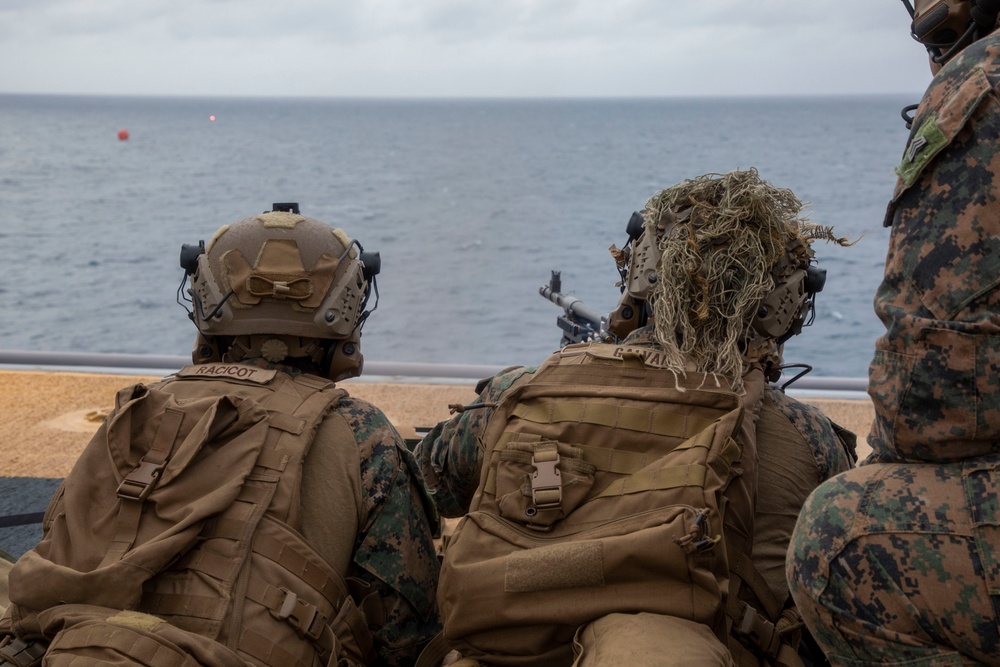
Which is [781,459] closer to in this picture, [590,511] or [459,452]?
[590,511]

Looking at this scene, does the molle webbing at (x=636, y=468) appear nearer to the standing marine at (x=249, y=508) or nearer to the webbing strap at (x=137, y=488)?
the standing marine at (x=249, y=508)

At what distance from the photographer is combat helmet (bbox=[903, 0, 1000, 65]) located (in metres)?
2.26

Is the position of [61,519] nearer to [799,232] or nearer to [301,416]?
[301,416]

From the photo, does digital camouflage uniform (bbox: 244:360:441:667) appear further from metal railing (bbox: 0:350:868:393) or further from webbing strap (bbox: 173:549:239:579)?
metal railing (bbox: 0:350:868:393)

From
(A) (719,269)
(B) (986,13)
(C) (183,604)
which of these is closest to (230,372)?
(C) (183,604)

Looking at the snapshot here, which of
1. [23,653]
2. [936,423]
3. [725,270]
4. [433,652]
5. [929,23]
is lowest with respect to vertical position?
[433,652]

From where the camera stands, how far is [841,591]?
7.33ft

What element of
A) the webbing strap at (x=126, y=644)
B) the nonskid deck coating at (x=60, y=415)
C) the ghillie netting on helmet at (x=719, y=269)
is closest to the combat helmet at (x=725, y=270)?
the ghillie netting on helmet at (x=719, y=269)

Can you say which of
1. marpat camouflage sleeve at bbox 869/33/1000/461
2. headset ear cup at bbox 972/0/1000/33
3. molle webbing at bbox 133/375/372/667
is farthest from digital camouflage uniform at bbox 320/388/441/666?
headset ear cup at bbox 972/0/1000/33

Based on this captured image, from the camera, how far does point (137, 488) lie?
2680mm

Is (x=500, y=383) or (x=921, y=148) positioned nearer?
(x=921, y=148)

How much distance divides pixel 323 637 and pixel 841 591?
1271mm

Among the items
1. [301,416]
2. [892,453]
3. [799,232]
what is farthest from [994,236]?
[301,416]

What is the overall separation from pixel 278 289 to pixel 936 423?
176 cm
